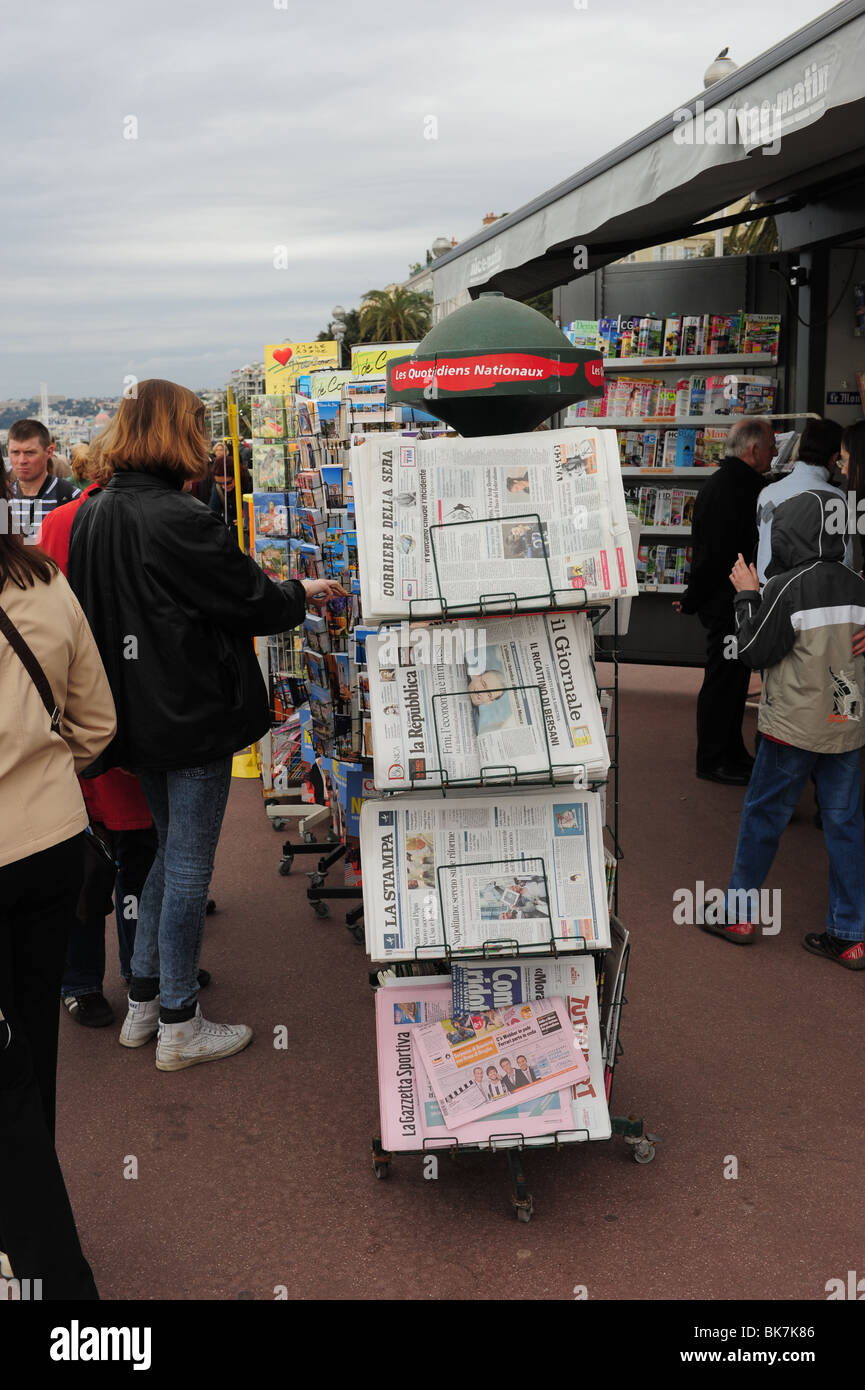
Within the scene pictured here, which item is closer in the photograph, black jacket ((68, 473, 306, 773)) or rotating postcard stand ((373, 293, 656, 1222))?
rotating postcard stand ((373, 293, 656, 1222))

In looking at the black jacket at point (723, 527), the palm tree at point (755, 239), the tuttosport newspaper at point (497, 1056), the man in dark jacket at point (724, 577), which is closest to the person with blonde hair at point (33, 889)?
the tuttosport newspaper at point (497, 1056)

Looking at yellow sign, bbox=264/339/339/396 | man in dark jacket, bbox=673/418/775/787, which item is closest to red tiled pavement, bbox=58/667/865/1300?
man in dark jacket, bbox=673/418/775/787

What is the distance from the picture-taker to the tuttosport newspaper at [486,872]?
281 cm

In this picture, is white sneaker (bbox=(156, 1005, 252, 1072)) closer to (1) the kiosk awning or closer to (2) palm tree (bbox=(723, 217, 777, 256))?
(1) the kiosk awning

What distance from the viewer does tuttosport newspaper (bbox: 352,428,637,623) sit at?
8.84ft

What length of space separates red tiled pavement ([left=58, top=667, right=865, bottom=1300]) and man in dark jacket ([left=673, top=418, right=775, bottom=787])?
196 centimetres

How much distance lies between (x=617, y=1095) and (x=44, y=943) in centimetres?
188

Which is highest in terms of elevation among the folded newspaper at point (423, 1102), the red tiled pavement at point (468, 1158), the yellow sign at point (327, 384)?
the yellow sign at point (327, 384)

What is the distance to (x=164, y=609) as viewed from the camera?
11.2 feet

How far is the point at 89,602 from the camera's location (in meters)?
3.47

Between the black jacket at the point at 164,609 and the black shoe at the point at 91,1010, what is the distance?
104cm

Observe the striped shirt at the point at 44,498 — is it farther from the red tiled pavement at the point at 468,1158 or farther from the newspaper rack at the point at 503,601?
the newspaper rack at the point at 503,601

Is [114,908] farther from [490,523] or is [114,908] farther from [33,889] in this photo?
[490,523]
